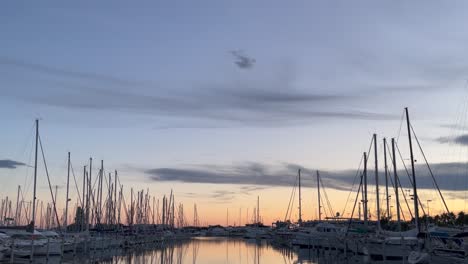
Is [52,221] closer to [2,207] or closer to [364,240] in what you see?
[2,207]

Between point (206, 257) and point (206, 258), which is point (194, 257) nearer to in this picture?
point (206, 257)

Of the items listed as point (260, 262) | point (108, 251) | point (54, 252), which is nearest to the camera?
point (54, 252)

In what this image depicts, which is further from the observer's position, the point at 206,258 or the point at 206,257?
the point at 206,257

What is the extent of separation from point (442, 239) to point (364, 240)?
13661 millimetres

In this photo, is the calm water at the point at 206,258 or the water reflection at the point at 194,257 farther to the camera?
the water reflection at the point at 194,257

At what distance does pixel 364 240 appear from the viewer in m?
62.6

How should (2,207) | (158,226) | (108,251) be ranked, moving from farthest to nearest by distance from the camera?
1. (158,226)
2. (2,207)
3. (108,251)

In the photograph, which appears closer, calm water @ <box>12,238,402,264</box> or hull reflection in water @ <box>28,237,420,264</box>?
hull reflection in water @ <box>28,237,420,264</box>

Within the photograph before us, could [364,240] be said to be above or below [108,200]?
below

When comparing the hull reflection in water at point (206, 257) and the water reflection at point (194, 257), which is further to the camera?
the water reflection at point (194, 257)

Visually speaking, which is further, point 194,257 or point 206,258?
point 194,257

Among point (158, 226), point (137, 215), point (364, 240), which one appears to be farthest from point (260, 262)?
point (158, 226)

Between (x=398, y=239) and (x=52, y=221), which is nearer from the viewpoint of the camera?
(x=398, y=239)

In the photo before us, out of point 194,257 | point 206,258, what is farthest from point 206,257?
point 206,258
